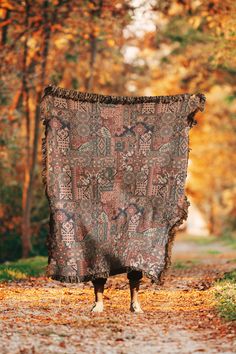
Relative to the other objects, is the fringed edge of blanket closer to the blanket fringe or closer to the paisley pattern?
the paisley pattern

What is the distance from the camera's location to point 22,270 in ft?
55.5

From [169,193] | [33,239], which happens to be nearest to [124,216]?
[169,193]

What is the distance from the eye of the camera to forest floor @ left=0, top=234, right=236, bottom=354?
822 centimetres

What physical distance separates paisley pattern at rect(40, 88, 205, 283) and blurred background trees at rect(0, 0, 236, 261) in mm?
6148

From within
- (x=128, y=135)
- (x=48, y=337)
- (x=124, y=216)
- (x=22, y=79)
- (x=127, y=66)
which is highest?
(x=127, y=66)

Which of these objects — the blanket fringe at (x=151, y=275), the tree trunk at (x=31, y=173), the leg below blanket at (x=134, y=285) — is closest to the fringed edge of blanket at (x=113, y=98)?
the blanket fringe at (x=151, y=275)

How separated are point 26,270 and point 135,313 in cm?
701

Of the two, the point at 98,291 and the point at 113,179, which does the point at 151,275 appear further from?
the point at 113,179

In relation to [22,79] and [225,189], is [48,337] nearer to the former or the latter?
[22,79]

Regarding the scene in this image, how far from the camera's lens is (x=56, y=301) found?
38.9 ft

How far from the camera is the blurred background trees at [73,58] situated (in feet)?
64.4

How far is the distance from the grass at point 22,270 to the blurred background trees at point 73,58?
2.68m

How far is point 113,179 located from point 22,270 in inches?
282

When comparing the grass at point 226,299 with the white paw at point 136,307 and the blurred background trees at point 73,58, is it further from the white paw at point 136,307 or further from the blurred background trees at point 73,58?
the blurred background trees at point 73,58
